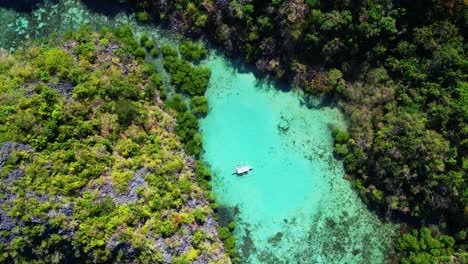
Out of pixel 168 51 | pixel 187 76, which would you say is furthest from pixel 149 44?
pixel 187 76

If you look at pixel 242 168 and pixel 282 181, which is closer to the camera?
pixel 242 168

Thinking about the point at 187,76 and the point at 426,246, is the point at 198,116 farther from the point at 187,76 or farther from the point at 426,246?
the point at 426,246

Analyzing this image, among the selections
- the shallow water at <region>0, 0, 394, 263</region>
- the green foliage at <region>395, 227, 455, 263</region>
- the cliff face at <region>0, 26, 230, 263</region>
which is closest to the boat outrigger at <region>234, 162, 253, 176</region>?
the shallow water at <region>0, 0, 394, 263</region>

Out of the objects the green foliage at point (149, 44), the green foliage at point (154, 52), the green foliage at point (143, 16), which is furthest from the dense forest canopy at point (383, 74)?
the green foliage at point (154, 52)

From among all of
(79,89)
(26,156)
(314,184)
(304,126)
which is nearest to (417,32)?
(304,126)

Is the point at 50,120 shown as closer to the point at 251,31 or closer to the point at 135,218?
the point at 135,218

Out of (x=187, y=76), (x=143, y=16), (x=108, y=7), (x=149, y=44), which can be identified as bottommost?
(x=187, y=76)

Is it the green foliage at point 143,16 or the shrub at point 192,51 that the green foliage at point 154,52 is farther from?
the green foliage at point 143,16
